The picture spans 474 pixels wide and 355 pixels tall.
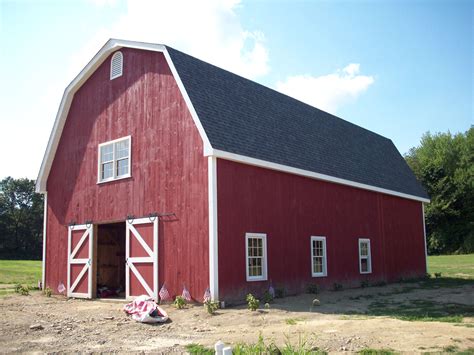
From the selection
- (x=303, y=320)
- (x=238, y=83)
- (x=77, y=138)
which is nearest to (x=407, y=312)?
(x=303, y=320)

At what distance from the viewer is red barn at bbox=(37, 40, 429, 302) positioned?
13.8 m

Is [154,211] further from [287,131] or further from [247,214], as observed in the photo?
[287,131]

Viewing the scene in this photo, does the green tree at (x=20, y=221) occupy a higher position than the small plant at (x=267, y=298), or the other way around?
the green tree at (x=20, y=221)

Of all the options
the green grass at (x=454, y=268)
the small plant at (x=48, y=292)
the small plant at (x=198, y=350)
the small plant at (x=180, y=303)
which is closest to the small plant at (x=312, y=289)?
the small plant at (x=180, y=303)

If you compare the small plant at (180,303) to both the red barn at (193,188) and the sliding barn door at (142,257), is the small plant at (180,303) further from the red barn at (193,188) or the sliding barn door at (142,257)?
the sliding barn door at (142,257)

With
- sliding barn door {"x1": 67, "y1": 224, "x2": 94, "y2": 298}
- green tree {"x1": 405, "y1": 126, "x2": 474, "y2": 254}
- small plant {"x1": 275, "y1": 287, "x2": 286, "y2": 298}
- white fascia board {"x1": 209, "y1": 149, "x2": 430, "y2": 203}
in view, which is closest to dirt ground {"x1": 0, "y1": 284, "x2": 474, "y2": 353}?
small plant {"x1": 275, "y1": 287, "x2": 286, "y2": 298}

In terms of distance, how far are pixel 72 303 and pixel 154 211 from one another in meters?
3.91

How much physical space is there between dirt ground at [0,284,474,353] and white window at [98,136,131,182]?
411 cm

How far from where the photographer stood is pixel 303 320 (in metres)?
10.9

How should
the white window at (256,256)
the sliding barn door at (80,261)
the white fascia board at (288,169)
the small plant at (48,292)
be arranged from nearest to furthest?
the white fascia board at (288,169), the white window at (256,256), the sliding barn door at (80,261), the small plant at (48,292)

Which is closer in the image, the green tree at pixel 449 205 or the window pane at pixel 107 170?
the window pane at pixel 107 170

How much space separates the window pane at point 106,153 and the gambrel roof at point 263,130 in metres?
2.57

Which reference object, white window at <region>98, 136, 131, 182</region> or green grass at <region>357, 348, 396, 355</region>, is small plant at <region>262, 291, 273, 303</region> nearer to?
white window at <region>98, 136, 131, 182</region>

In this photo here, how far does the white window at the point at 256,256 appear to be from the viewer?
14.3m
